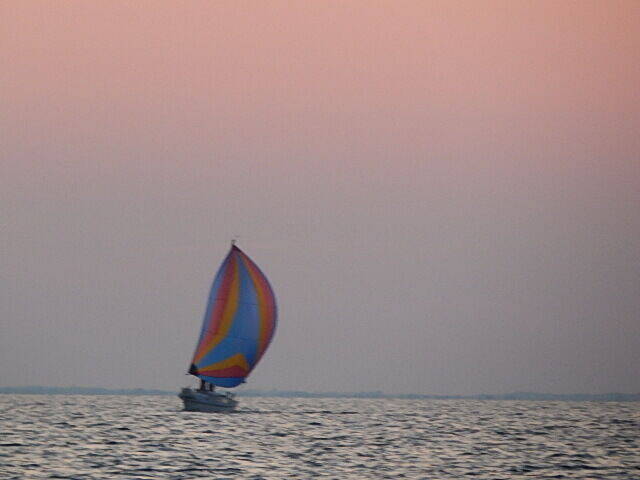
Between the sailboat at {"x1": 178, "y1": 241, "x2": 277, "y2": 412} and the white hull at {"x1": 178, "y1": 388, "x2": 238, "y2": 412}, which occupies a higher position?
the sailboat at {"x1": 178, "y1": 241, "x2": 277, "y2": 412}

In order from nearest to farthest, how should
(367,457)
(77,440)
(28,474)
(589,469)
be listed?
1. (28,474)
2. (589,469)
3. (367,457)
4. (77,440)

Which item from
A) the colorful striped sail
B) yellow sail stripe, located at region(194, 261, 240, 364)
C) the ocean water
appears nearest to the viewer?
the ocean water

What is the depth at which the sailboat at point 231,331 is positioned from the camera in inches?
3095

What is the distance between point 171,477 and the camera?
38094 mm

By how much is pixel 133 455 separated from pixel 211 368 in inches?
1321

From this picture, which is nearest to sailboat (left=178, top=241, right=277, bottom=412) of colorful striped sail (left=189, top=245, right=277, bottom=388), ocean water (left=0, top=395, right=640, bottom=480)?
colorful striped sail (left=189, top=245, right=277, bottom=388)

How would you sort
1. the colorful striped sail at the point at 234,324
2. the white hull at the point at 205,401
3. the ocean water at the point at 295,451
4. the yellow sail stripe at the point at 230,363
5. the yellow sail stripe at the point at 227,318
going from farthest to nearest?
1. the yellow sail stripe at the point at 230,363
2. the colorful striped sail at the point at 234,324
3. the yellow sail stripe at the point at 227,318
4. the white hull at the point at 205,401
5. the ocean water at the point at 295,451

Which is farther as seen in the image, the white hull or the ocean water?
the white hull

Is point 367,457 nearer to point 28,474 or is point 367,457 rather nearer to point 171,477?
point 171,477

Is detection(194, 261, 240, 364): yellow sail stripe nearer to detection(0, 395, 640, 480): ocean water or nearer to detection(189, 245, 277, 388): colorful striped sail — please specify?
detection(189, 245, 277, 388): colorful striped sail

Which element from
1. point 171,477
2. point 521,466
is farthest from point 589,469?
point 171,477

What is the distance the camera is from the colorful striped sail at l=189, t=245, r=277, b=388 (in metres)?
78.7

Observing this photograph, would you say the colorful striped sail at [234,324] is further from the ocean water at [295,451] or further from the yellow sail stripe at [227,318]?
the ocean water at [295,451]

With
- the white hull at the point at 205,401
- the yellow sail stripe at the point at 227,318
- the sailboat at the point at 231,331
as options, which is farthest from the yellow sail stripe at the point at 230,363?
the white hull at the point at 205,401
